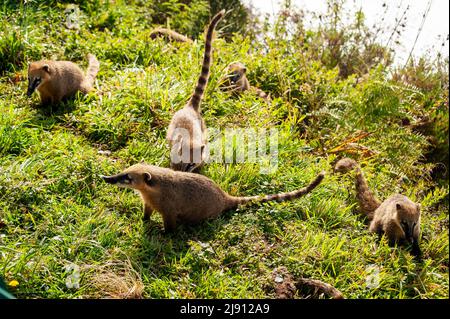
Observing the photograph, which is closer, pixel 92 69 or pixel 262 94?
pixel 92 69

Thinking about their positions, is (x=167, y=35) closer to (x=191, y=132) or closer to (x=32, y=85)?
(x=32, y=85)

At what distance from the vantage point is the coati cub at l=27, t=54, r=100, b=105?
5.39 metres

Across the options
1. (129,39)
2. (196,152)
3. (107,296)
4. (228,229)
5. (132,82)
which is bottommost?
(107,296)

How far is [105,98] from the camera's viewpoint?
18.6ft

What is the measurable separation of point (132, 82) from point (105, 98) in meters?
0.39

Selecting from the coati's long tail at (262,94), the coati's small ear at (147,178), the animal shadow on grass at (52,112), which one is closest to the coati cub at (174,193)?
the coati's small ear at (147,178)

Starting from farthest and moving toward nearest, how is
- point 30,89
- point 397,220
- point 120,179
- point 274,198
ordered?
point 30,89 → point 274,198 → point 397,220 → point 120,179

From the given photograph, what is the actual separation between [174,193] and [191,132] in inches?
34.1

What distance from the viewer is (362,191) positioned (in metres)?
5.19

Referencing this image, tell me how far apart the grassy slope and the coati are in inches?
8.2

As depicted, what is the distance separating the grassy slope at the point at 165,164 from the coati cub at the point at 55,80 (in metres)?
0.18

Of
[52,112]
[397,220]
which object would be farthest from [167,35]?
[397,220]
